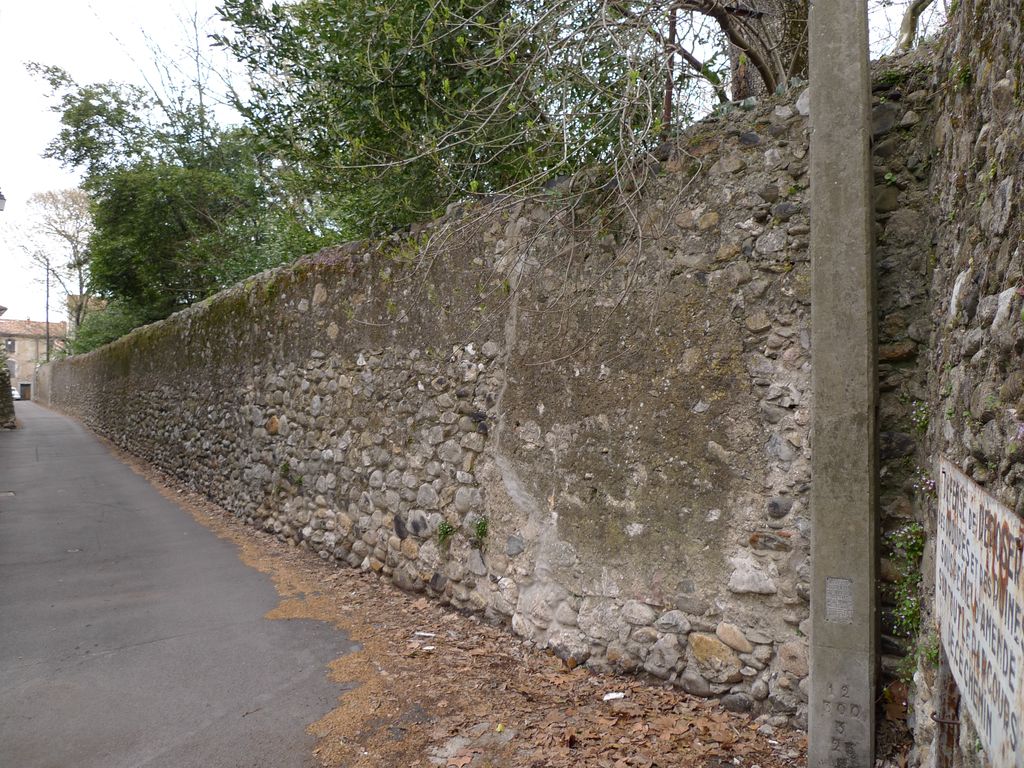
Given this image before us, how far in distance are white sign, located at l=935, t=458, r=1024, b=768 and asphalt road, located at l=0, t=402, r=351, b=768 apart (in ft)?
9.48

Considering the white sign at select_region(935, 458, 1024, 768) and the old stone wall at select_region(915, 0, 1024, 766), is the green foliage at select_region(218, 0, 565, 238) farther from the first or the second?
the white sign at select_region(935, 458, 1024, 768)

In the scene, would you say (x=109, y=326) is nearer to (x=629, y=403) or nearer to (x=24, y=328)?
(x=629, y=403)

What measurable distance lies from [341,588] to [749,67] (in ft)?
18.3

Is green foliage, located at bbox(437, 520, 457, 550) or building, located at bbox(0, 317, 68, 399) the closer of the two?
green foliage, located at bbox(437, 520, 457, 550)

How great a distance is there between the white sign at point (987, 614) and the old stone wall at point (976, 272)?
0.29ft

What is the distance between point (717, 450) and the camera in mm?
3824

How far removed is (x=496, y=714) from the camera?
394 cm

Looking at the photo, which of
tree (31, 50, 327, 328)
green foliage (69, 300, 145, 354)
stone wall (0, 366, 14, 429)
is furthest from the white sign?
stone wall (0, 366, 14, 429)

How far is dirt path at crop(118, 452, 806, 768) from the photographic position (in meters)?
3.43

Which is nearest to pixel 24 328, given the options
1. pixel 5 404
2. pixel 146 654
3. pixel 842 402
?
pixel 5 404

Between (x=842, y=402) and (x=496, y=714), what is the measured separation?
239 cm

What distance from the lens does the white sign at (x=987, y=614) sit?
144 cm

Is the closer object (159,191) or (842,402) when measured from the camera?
(842,402)

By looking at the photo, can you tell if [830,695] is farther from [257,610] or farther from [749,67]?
[749,67]
